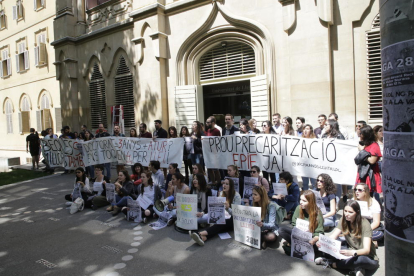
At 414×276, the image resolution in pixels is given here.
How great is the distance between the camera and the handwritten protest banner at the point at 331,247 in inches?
150

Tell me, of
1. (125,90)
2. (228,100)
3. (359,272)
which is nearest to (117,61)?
(125,90)

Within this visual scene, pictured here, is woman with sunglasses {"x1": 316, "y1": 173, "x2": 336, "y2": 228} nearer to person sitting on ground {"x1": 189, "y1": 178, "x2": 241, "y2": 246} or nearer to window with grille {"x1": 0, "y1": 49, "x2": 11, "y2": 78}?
person sitting on ground {"x1": 189, "y1": 178, "x2": 241, "y2": 246}

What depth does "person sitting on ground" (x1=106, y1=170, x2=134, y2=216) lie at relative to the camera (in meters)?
6.86

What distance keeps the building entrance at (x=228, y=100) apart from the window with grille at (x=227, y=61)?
0.43m

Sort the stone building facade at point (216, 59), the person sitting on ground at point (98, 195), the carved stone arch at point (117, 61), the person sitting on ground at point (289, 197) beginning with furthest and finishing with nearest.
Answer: the carved stone arch at point (117, 61), the stone building facade at point (216, 59), the person sitting on ground at point (98, 195), the person sitting on ground at point (289, 197)

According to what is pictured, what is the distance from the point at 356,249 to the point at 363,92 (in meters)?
6.51

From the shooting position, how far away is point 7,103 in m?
25.5

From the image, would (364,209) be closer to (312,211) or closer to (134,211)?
(312,211)

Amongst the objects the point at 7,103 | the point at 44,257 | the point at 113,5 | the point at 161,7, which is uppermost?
the point at 113,5

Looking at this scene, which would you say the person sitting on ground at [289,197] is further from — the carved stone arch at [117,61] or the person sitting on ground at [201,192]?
the carved stone arch at [117,61]

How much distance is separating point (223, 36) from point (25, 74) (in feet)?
58.7

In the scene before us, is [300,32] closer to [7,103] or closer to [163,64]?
[163,64]

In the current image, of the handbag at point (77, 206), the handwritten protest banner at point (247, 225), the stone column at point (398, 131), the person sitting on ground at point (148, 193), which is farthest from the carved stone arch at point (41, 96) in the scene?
the stone column at point (398, 131)

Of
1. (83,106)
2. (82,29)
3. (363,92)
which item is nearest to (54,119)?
(83,106)
